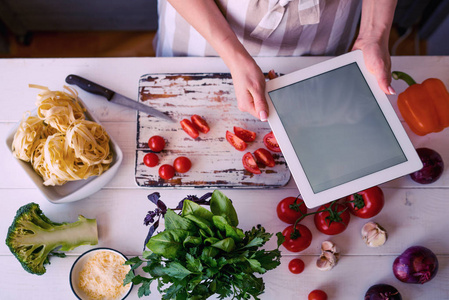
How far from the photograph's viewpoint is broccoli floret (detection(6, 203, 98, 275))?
3.42 feet

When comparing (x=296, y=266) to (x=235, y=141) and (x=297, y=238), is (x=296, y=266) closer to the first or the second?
(x=297, y=238)

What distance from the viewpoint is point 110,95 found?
121 centimetres

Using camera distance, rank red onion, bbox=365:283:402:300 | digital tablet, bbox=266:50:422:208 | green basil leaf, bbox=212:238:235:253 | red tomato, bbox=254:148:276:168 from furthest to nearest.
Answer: red tomato, bbox=254:148:276:168 → red onion, bbox=365:283:402:300 → digital tablet, bbox=266:50:422:208 → green basil leaf, bbox=212:238:235:253

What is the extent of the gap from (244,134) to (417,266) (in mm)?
640

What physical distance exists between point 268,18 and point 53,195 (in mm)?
855

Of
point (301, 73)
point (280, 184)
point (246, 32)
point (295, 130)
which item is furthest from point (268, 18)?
point (280, 184)

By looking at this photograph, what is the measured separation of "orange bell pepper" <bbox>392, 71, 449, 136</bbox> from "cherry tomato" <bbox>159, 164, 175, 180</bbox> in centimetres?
77

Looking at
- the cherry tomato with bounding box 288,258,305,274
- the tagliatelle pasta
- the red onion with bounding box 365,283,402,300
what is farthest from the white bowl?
the red onion with bounding box 365,283,402,300

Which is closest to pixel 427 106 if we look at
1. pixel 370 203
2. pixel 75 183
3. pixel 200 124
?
pixel 370 203

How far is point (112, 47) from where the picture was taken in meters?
2.15

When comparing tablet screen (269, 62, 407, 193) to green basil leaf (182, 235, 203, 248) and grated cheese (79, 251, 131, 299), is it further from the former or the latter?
grated cheese (79, 251, 131, 299)

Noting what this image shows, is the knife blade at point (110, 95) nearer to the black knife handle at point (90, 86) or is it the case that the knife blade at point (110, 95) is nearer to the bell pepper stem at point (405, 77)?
the black knife handle at point (90, 86)

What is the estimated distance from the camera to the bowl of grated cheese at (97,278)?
106 centimetres

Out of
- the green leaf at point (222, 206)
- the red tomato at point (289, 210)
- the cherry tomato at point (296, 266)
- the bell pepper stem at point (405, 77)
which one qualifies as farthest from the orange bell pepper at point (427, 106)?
the green leaf at point (222, 206)
